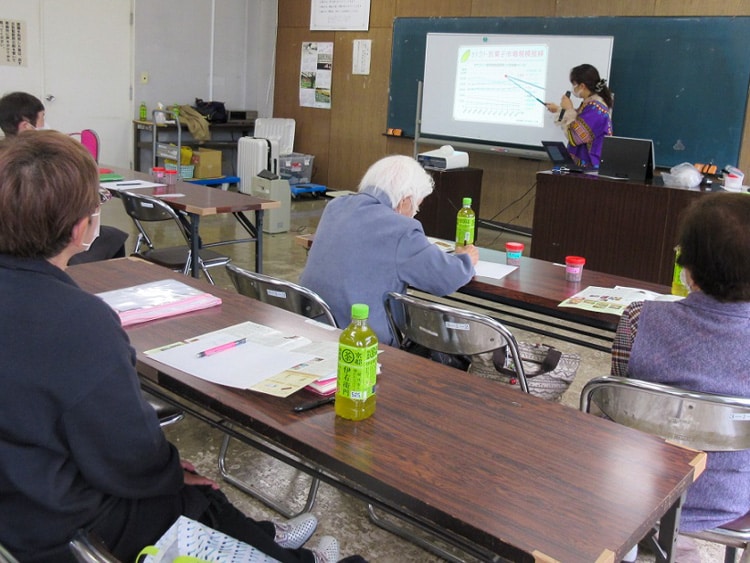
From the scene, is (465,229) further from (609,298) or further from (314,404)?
(314,404)

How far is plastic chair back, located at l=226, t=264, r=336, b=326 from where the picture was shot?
233 centimetres

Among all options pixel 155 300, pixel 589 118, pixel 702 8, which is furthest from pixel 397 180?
pixel 702 8

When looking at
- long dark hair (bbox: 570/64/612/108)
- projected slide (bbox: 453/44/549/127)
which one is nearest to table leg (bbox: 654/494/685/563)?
long dark hair (bbox: 570/64/612/108)

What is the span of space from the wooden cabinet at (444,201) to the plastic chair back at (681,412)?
174 inches

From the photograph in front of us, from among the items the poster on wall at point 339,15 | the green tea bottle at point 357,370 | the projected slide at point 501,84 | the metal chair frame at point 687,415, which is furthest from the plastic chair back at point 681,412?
the poster on wall at point 339,15

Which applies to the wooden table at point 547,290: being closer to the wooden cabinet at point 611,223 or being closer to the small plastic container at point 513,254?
the small plastic container at point 513,254

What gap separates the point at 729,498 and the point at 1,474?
150 centimetres

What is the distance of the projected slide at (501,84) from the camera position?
6.50 meters

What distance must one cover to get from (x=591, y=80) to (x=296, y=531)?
4.77 metres

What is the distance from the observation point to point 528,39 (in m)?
6.51

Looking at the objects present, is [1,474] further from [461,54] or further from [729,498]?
[461,54]

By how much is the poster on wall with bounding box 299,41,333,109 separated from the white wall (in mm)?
603

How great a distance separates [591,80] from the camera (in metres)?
5.57

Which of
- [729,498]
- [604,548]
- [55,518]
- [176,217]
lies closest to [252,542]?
[55,518]
